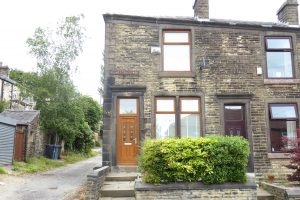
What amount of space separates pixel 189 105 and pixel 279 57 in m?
4.63

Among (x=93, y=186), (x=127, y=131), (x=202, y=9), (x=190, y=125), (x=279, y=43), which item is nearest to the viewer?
(x=93, y=186)

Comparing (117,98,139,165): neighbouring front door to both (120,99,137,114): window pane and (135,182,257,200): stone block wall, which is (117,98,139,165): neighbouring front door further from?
(135,182,257,200): stone block wall

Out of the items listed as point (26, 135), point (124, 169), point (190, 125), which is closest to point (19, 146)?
point (26, 135)

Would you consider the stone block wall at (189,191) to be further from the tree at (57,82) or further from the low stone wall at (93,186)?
the tree at (57,82)

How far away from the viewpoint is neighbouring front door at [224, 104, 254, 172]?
1418 centimetres

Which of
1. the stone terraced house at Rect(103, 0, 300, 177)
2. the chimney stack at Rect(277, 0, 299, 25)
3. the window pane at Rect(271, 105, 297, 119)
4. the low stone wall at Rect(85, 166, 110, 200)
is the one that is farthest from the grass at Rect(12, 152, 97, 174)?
the chimney stack at Rect(277, 0, 299, 25)

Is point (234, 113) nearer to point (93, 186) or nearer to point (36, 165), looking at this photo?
point (93, 186)

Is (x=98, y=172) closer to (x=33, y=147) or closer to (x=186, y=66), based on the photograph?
(x=186, y=66)

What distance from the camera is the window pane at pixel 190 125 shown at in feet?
46.0

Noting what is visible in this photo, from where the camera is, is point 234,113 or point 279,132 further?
point 234,113

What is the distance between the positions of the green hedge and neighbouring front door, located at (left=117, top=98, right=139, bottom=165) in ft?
14.3

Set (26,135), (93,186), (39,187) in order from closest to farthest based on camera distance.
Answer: (93,186) < (39,187) < (26,135)

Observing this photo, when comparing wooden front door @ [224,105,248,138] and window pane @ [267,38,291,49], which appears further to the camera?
window pane @ [267,38,291,49]

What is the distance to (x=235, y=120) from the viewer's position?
14266 mm
